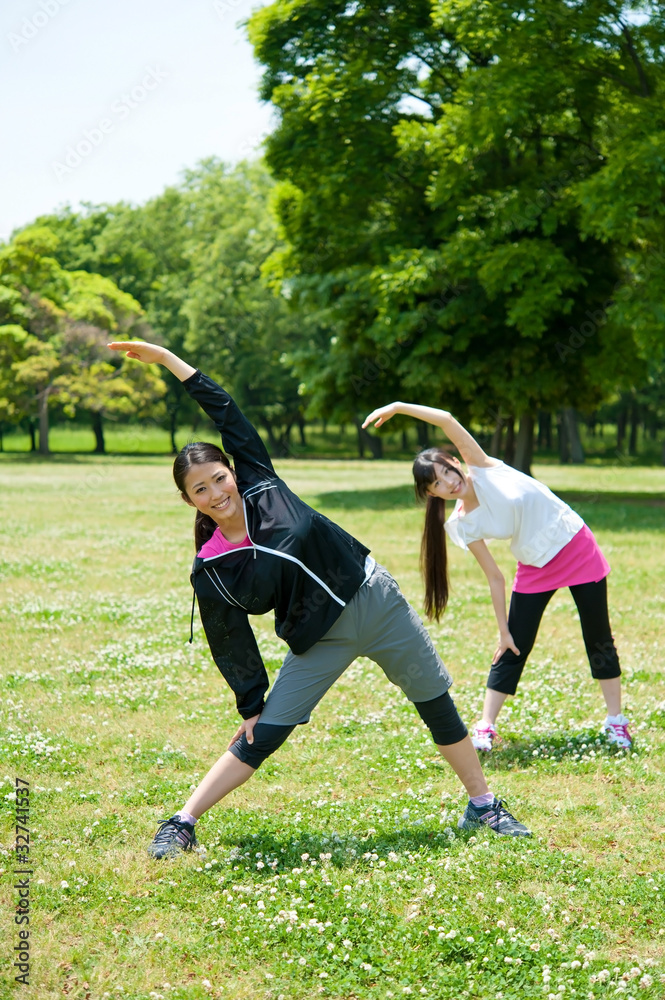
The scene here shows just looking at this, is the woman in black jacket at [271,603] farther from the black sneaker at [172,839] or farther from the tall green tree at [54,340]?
the tall green tree at [54,340]

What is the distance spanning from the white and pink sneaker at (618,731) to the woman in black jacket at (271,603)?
165 cm

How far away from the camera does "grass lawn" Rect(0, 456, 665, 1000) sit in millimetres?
3895

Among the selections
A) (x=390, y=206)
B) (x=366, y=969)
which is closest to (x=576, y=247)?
(x=390, y=206)

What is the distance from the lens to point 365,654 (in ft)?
16.5

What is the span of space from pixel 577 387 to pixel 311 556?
2325 centimetres

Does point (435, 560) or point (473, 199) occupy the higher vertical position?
point (473, 199)

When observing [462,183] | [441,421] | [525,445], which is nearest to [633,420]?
[525,445]

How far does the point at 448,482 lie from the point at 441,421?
544 mm

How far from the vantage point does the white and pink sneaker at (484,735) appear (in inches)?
255

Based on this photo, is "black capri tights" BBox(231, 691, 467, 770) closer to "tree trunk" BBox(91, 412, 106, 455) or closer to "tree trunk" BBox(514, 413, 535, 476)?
"tree trunk" BBox(514, 413, 535, 476)

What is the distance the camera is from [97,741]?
6.64 m

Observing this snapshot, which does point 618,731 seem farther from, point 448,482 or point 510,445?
point 510,445

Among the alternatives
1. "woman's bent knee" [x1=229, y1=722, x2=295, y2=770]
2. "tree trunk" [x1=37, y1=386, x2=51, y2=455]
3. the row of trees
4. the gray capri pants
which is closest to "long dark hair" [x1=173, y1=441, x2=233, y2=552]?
the gray capri pants

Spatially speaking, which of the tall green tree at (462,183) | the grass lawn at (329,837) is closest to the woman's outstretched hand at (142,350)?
the grass lawn at (329,837)
